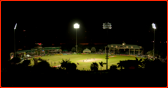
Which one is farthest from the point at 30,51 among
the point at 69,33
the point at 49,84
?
the point at 69,33

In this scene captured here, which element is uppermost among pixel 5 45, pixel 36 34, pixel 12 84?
pixel 36 34

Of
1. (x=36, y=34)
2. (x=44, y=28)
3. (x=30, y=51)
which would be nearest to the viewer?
(x=30, y=51)

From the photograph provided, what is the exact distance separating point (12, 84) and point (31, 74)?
1.99 metres

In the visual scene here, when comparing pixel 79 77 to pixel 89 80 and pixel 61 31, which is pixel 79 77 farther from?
pixel 61 31

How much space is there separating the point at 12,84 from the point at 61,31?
2387 inches

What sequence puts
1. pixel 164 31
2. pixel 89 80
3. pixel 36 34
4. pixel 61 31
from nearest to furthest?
pixel 89 80 → pixel 164 31 → pixel 36 34 → pixel 61 31

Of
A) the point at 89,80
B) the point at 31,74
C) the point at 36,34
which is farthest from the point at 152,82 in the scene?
the point at 36,34

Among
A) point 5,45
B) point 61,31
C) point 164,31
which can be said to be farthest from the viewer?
point 61,31

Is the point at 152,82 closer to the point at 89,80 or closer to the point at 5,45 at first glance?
the point at 89,80

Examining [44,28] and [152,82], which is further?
[44,28]

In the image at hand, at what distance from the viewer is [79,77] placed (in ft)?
40.9

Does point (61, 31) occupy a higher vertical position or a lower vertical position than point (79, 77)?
higher

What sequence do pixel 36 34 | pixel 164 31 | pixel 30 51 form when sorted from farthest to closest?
pixel 36 34 → pixel 164 31 → pixel 30 51

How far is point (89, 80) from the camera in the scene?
1231 cm
